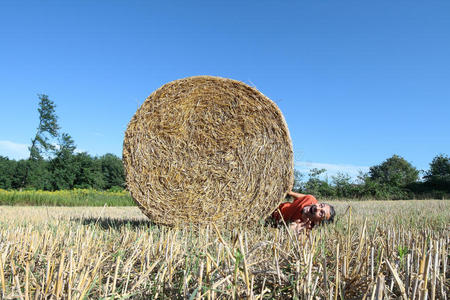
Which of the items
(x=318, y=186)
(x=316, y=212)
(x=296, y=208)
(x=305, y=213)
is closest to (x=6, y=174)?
(x=318, y=186)

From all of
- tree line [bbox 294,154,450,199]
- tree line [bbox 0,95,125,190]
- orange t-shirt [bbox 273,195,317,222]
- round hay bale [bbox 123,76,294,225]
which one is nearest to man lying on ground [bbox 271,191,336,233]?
orange t-shirt [bbox 273,195,317,222]

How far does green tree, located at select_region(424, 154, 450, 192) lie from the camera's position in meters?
23.9

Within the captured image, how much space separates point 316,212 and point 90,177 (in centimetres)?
2674

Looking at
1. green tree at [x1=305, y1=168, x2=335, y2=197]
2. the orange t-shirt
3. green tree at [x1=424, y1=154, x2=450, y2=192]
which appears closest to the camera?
the orange t-shirt

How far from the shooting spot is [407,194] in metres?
19.8

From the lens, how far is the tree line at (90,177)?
18.4 m

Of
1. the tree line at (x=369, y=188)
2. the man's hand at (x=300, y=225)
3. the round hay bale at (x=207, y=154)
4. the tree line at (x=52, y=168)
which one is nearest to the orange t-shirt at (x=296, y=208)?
the man's hand at (x=300, y=225)

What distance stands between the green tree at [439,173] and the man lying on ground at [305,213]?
2353 centimetres

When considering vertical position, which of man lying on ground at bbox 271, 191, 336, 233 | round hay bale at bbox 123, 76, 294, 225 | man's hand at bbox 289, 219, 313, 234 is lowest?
man's hand at bbox 289, 219, 313, 234

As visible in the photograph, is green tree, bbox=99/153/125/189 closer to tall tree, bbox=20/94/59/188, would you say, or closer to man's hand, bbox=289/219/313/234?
tall tree, bbox=20/94/59/188

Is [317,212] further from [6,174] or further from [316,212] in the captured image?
[6,174]

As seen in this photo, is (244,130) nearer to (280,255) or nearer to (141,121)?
(141,121)

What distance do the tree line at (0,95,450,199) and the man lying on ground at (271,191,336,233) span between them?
12.7 metres

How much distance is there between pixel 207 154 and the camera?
4.45m
